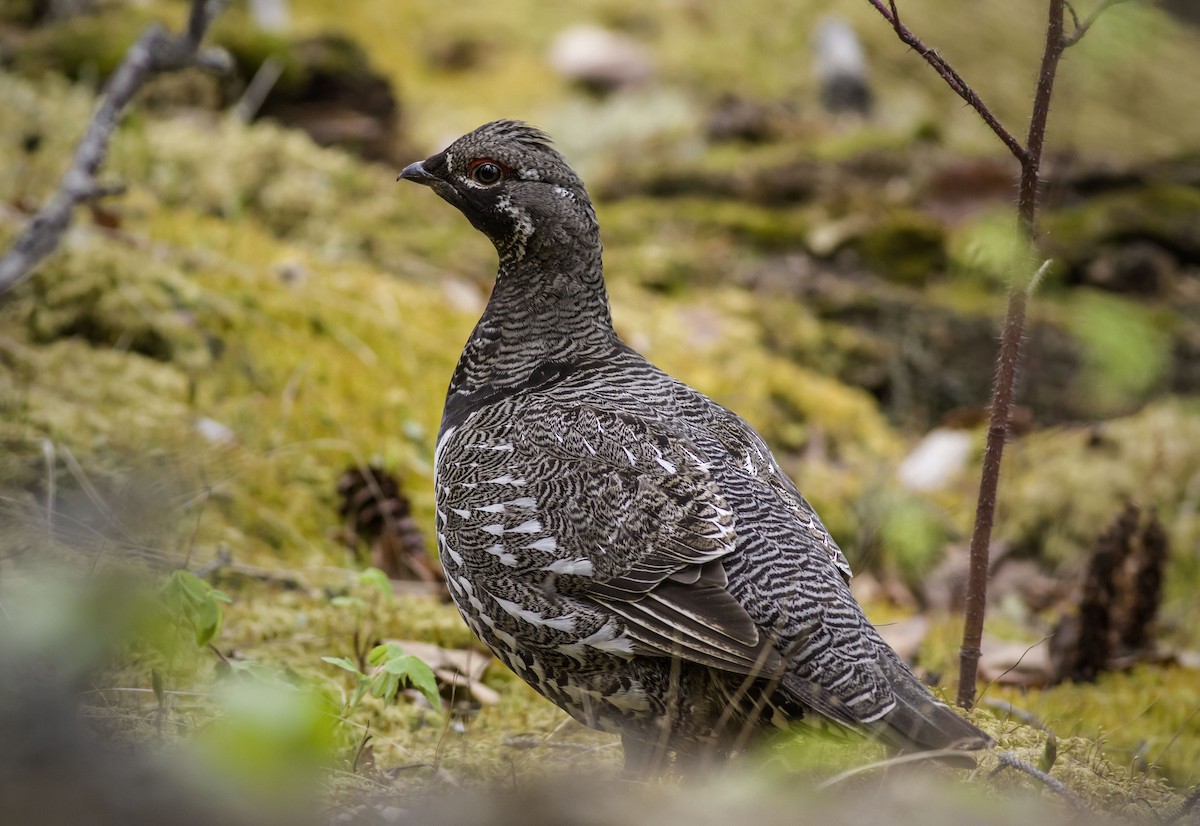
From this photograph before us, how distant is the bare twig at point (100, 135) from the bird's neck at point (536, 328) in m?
1.87

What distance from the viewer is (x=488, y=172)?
183 inches

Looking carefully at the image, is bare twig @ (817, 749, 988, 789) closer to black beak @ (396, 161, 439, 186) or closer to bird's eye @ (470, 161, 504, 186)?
bird's eye @ (470, 161, 504, 186)

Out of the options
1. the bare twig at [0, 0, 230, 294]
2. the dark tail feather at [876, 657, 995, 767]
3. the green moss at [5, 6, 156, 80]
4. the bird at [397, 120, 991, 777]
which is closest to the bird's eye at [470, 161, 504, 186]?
the bird at [397, 120, 991, 777]

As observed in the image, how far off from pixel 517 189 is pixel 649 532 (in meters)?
1.76

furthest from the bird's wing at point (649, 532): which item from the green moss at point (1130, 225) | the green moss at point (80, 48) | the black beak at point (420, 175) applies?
the green moss at point (80, 48)

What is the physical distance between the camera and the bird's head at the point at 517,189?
461 centimetres

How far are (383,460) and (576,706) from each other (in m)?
2.65

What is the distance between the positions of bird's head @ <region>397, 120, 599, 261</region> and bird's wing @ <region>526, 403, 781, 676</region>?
1027 mm

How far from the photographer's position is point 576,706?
12.5 feet

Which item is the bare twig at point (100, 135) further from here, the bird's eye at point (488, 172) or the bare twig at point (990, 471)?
the bare twig at point (990, 471)

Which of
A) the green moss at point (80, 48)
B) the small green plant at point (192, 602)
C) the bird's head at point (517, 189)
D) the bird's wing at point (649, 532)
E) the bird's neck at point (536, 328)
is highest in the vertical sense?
the green moss at point (80, 48)

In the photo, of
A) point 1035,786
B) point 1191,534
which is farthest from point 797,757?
point 1191,534

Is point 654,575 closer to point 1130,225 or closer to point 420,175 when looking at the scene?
point 420,175

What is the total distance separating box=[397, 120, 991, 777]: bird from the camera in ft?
10.9
